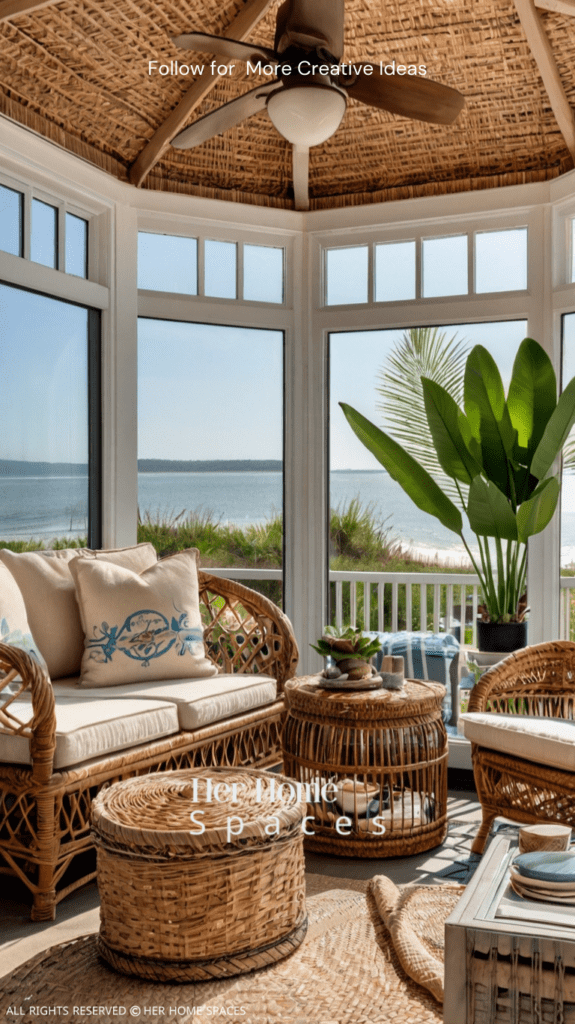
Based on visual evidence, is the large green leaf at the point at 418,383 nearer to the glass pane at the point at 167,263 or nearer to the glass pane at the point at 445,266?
the glass pane at the point at 445,266

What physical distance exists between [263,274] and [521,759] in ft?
8.71

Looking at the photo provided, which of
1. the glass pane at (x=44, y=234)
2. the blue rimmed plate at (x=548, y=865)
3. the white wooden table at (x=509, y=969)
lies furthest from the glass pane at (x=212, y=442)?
the white wooden table at (x=509, y=969)

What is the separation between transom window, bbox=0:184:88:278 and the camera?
3551mm

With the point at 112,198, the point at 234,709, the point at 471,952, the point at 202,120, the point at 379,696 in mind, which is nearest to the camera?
the point at 471,952

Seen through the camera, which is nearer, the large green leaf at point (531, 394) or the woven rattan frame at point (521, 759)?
the woven rattan frame at point (521, 759)

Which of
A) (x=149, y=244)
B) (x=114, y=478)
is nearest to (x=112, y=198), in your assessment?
(x=149, y=244)

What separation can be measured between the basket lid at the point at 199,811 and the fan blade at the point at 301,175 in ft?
9.63

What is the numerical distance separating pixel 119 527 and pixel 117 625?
86 cm

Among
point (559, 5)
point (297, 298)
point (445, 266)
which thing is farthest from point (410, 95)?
point (297, 298)

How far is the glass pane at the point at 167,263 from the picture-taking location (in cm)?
421

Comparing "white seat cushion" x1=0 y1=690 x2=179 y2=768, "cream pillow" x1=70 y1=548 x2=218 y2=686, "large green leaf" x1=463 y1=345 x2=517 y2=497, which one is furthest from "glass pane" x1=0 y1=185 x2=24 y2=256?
"large green leaf" x1=463 y1=345 x2=517 y2=497

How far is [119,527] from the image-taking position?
404cm

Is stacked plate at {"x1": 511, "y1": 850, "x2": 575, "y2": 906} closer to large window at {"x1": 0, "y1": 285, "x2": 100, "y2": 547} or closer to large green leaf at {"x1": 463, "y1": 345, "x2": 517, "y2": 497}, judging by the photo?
large green leaf at {"x1": 463, "y1": 345, "x2": 517, "y2": 497}

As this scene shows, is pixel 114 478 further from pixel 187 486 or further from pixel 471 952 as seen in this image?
pixel 471 952
